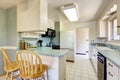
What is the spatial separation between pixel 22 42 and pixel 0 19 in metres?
1.02

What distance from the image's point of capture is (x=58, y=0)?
→ 233cm

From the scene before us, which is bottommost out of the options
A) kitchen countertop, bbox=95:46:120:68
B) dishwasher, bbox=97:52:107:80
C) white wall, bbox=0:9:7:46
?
dishwasher, bbox=97:52:107:80

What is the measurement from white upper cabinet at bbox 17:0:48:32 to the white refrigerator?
2420mm

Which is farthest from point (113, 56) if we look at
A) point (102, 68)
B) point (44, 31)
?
point (44, 31)

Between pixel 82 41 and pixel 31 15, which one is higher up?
pixel 31 15

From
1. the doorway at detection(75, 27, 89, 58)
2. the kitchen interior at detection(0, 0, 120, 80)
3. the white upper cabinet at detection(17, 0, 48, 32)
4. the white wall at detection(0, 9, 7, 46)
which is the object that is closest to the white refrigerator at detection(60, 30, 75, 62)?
the kitchen interior at detection(0, 0, 120, 80)

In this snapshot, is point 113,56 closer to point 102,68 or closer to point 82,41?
point 102,68

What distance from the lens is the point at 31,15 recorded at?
2354 millimetres

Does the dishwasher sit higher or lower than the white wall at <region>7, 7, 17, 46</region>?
lower

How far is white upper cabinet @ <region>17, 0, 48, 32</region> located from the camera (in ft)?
7.36

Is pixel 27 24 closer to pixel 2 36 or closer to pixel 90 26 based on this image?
pixel 2 36

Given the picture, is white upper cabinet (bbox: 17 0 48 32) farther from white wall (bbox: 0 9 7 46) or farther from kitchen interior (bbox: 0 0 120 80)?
white wall (bbox: 0 9 7 46)

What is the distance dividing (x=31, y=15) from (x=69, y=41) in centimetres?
271

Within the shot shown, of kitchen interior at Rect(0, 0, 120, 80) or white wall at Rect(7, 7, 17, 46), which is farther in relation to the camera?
white wall at Rect(7, 7, 17, 46)
